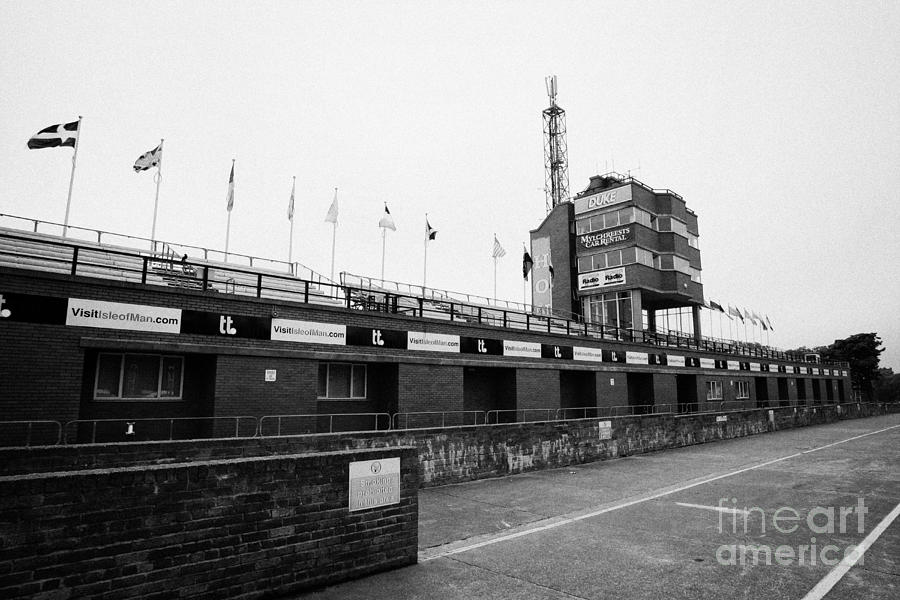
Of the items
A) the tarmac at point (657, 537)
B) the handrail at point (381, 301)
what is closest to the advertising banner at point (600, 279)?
the handrail at point (381, 301)

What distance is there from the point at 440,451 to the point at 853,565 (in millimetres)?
9830

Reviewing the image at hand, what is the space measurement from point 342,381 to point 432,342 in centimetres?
372

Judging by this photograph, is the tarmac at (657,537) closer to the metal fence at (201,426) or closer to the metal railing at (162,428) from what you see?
the metal fence at (201,426)

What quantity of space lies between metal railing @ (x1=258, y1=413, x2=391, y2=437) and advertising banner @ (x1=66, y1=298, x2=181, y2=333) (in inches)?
145

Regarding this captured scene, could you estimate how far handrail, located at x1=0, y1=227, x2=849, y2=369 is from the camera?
15023 mm

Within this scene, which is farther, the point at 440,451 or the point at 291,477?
the point at 440,451

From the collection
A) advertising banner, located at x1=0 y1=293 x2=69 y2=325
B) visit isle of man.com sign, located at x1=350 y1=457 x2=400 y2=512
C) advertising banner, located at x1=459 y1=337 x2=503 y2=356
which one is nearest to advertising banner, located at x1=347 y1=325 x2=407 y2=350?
advertising banner, located at x1=459 y1=337 x2=503 y2=356

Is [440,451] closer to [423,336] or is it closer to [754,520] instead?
[423,336]

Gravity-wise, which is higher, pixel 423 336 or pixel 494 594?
pixel 423 336

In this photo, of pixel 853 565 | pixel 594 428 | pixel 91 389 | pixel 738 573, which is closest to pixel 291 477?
pixel 738 573

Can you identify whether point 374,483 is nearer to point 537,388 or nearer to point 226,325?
point 226,325

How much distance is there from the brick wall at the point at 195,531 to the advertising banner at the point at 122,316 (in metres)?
9.12

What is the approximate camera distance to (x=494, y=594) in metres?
6.39

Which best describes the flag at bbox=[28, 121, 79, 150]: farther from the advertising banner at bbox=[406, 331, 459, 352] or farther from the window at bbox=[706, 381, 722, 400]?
the window at bbox=[706, 381, 722, 400]
